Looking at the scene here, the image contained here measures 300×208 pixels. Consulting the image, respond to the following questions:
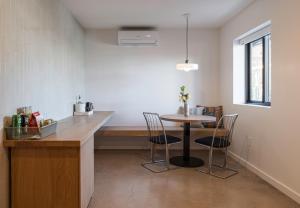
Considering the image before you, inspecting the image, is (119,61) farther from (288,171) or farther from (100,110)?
(288,171)

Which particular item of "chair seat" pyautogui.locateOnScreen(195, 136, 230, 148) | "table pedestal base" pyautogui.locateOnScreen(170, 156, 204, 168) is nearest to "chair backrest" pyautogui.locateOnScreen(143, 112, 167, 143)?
"table pedestal base" pyautogui.locateOnScreen(170, 156, 204, 168)

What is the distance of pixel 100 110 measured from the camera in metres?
5.18

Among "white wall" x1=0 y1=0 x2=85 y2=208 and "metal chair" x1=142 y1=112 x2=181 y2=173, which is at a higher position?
"white wall" x1=0 y1=0 x2=85 y2=208

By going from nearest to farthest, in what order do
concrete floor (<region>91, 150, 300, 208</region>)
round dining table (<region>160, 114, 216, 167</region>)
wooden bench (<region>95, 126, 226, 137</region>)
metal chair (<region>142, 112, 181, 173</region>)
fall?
concrete floor (<region>91, 150, 300, 208</region>)
metal chair (<region>142, 112, 181, 173</region>)
round dining table (<region>160, 114, 216, 167</region>)
wooden bench (<region>95, 126, 226, 137</region>)

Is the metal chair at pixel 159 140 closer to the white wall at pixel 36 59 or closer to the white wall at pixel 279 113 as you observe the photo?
the white wall at pixel 279 113

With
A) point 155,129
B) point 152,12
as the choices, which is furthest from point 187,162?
point 152,12

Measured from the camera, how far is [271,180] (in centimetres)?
318

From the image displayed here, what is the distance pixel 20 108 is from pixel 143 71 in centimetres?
315

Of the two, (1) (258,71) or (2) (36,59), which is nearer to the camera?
(2) (36,59)

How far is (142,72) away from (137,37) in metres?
0.71

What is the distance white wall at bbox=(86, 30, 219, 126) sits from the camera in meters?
5.14

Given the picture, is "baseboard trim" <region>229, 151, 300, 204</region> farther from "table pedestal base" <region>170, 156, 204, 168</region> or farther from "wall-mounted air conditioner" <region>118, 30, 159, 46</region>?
"wall-mounted air conditioner" <region>118, 30, 159, 46</region>

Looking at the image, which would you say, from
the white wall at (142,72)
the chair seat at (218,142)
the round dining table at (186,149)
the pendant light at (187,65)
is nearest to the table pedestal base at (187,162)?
the round dining table at (186,149)

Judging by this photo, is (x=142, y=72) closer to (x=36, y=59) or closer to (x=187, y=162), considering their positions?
(x=187, y=162)
